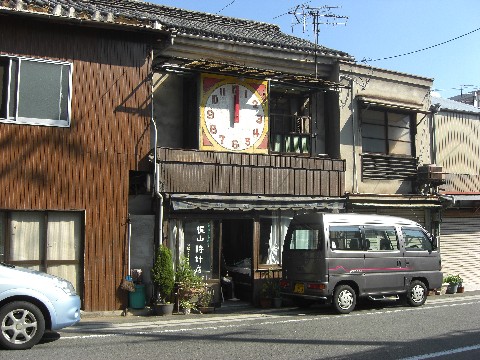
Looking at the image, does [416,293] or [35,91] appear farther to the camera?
[416,293]

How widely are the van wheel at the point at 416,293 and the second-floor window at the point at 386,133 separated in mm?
5117

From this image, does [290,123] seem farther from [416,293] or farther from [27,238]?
[27,238]

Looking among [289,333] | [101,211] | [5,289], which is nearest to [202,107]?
[101,211]

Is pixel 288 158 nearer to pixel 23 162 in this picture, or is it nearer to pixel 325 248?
pixel 325 248

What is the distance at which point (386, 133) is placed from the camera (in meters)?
18.4

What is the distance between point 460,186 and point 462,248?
2.30 meters

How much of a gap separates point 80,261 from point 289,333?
515 centimetres

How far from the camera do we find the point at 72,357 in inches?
308

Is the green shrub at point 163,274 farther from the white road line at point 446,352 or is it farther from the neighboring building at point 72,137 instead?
the white road line at point 446,352

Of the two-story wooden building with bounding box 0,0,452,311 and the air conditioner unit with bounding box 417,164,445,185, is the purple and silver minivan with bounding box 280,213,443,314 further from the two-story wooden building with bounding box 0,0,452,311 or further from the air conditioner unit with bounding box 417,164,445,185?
the air conditioner unit with bounding box 417,164,445,185

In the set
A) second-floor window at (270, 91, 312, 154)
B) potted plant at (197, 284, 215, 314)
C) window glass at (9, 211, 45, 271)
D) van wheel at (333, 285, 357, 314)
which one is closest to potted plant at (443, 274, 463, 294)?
van wheel at (333, 285, 357, 314)

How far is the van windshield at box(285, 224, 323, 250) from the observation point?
13000mm

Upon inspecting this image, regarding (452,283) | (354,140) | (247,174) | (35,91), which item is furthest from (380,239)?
(35,91)

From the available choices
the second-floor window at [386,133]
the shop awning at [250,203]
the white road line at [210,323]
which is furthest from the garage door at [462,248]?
the white road line at [210,323]
